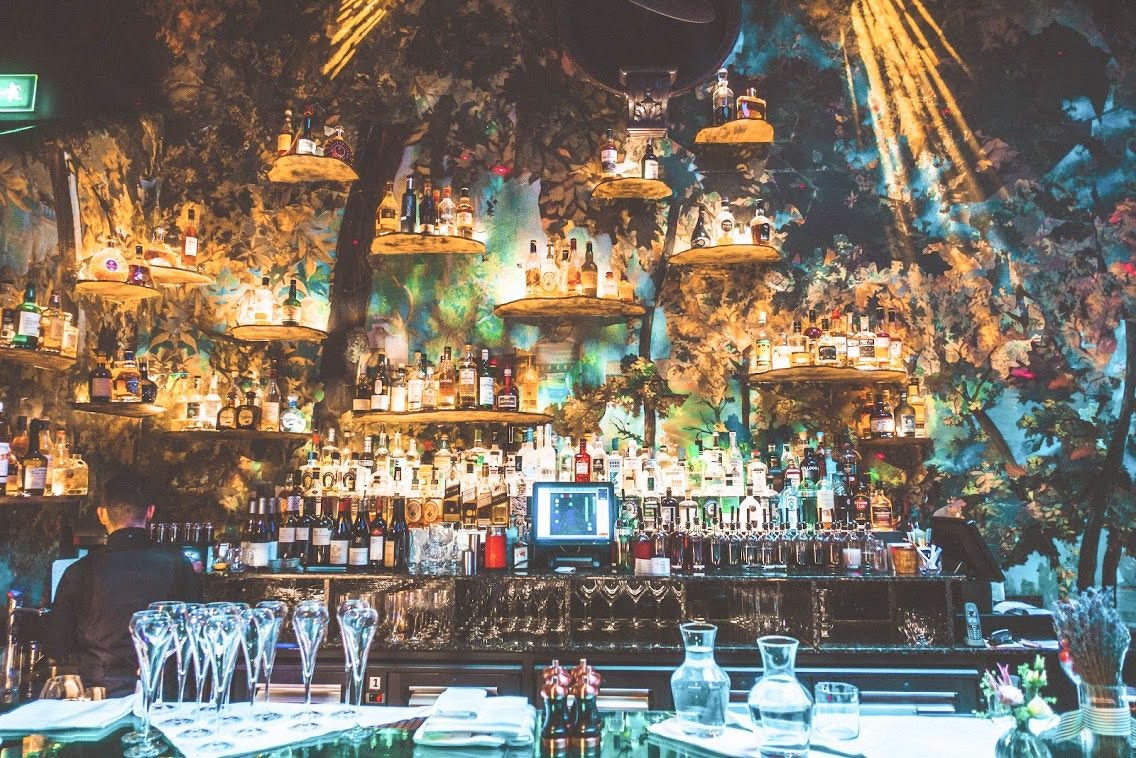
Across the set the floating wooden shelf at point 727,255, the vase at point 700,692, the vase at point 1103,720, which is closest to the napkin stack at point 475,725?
the vase at point 700,692

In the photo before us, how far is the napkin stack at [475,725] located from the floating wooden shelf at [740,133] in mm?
3661

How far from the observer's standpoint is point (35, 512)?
13.7ft

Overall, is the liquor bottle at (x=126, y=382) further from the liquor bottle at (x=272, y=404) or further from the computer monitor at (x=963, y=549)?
the computer monitor at (x=963, y=549)

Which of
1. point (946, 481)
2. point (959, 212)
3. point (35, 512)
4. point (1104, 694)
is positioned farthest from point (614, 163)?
point (1104, 694)

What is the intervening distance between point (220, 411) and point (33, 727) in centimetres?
315

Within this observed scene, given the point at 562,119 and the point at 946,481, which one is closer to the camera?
the point at 946,481

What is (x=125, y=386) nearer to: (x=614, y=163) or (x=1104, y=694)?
(x=614, y=163)

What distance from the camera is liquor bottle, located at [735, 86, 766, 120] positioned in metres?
4.89

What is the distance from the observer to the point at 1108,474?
4.71 m

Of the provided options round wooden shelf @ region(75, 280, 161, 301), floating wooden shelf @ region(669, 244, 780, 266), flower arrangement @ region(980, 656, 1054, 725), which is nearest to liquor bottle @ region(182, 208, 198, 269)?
round wooden shelf @ region(75, 280, 161, 301)

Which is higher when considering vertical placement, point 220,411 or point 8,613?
point 220,411

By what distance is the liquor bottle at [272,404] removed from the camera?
5.00 metres

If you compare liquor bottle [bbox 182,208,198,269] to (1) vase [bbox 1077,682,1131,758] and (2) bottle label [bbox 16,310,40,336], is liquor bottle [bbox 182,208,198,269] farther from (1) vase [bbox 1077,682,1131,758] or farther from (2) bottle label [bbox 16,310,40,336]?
(1) vase [bbox 1077,682,1131,758]

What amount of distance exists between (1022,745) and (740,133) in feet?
12.8
